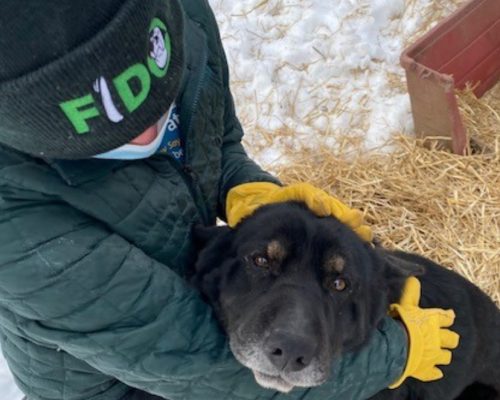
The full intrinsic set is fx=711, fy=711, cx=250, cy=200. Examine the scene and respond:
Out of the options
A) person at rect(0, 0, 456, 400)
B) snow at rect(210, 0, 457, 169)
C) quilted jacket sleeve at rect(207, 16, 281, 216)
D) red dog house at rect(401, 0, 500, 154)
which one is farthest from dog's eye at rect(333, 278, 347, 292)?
snow at rect(210, 0, 457, 169)

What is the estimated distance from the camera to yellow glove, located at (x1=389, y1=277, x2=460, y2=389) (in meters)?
2.88

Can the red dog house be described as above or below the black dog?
below

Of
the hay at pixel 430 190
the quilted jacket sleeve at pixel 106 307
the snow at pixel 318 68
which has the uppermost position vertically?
the quilted jacket sleeve at pixel 106 307

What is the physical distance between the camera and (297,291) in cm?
260

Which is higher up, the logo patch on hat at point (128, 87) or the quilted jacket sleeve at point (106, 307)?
the logo patch on hat at point (128, 87)

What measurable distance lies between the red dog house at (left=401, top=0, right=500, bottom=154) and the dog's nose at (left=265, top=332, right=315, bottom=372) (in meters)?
2.64

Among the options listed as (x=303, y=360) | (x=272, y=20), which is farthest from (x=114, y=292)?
(x=272, y=20)

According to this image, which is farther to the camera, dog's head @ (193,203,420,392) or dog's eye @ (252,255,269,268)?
dog's eye @ (252,255,269,268)

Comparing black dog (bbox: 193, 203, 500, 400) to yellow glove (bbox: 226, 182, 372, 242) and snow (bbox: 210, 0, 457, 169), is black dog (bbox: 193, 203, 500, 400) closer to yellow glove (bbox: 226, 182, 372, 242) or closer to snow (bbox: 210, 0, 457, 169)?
yellow glove (bbox: 226, 182, 372, 242)

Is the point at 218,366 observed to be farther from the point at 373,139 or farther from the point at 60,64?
the point at 373,139

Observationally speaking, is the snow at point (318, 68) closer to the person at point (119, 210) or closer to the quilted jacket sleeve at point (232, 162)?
the quilted jacket sleeve at point (232, 162)

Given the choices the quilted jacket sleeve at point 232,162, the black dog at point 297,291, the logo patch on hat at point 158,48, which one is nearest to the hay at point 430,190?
the black dog at point 297,291

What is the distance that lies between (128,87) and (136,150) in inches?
14.9

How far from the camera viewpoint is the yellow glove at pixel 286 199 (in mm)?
2977
